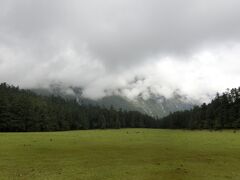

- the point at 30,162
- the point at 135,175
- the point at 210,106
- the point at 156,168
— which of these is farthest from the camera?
the point at 210,106

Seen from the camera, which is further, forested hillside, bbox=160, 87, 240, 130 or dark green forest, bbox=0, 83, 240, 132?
forested hillside, bbox=160, 87, 240, 130

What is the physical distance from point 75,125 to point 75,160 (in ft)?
545

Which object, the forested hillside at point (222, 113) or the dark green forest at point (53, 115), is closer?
the dark green forest at point (53, 115)

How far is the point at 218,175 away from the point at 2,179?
56.7 feet

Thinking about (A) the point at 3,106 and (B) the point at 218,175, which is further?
(A) the point at 3,106

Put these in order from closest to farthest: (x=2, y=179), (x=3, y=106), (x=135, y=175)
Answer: (x=2, y=179) → (x=135, y=175) → (x=3, y=106)

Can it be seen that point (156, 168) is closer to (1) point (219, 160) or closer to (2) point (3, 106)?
(1) point (219, 160)

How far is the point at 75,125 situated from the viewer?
649ft

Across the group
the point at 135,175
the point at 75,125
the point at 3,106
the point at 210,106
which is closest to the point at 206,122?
the point at 210,106

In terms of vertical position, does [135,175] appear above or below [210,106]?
below

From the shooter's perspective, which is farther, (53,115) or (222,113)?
(53,115)

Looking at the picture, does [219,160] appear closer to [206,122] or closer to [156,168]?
[156,168]

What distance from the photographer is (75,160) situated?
Answer: 33.9 meters

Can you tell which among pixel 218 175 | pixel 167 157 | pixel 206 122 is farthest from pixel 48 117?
pixel 218 175
